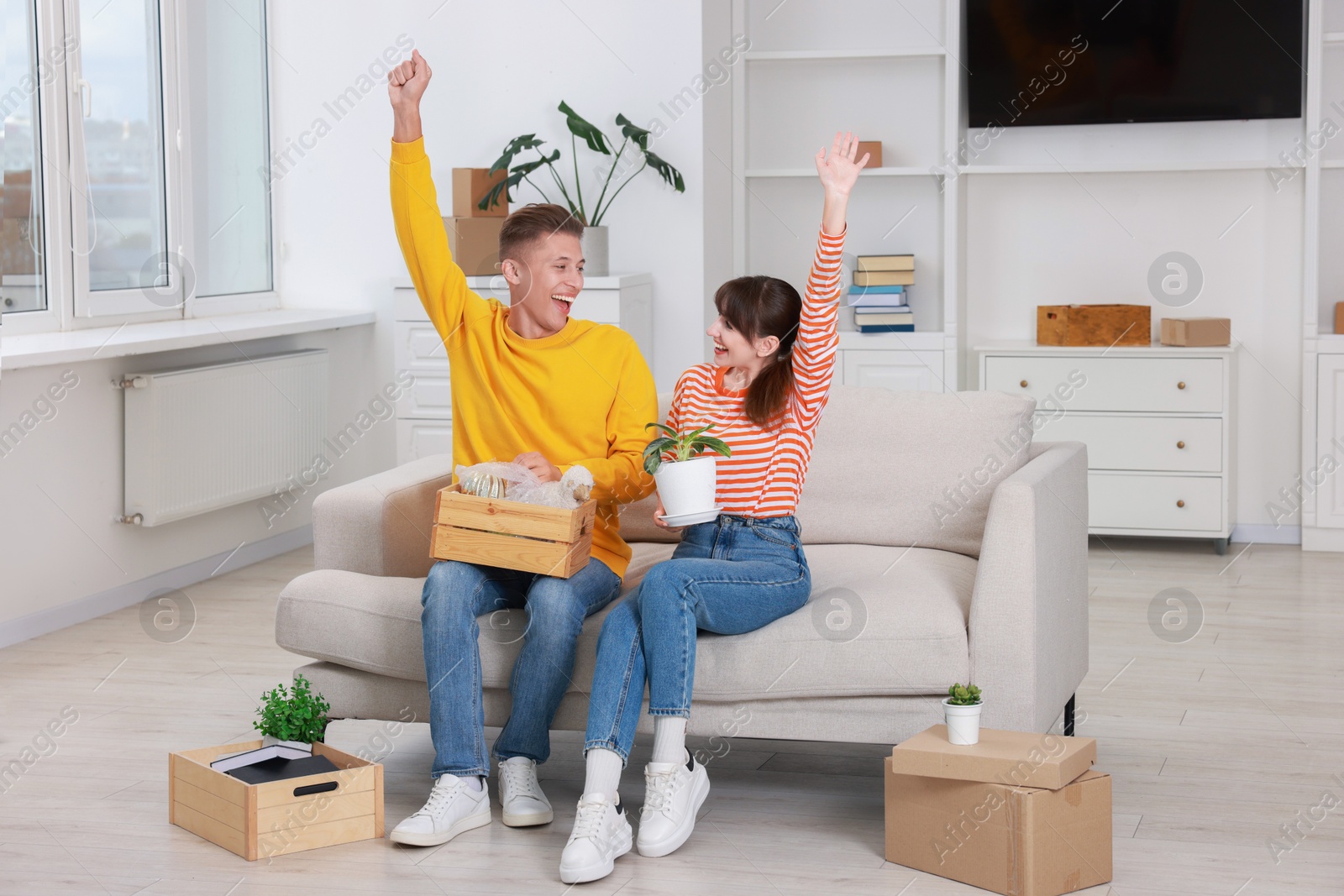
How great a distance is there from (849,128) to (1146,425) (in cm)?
156

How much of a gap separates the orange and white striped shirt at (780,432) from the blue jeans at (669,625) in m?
0.14

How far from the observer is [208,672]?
11.5 feet

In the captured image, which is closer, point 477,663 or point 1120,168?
point 477,663

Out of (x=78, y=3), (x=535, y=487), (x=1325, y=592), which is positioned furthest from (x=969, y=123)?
(x=535, y=487)

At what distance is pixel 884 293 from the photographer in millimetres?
5211

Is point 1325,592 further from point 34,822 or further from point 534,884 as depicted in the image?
point 34,822

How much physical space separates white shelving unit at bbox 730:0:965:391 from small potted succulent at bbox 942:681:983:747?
3.05 metres

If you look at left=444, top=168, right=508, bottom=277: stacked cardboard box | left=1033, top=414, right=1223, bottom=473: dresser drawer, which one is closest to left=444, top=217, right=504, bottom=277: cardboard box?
left=444, top=168, right=508, bottom=277: stacked cardboard box

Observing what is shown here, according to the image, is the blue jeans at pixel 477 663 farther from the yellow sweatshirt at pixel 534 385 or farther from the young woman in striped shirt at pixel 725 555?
the yellow sweatshirt at pixel 534 385

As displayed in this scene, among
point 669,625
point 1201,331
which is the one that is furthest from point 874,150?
point 669,625

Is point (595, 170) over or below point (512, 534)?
over

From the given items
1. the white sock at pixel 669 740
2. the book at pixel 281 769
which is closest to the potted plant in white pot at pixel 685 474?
the white sock at pixel 669 740

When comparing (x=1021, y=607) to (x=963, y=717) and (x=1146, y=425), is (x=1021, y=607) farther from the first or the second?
(x=1146, y=425)

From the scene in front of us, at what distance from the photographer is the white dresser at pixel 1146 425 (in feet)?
15.8
